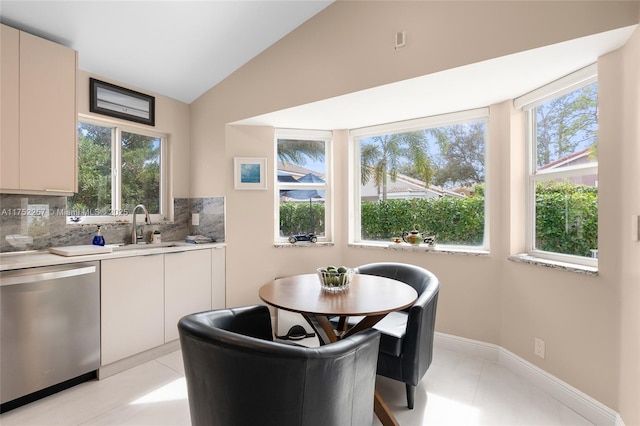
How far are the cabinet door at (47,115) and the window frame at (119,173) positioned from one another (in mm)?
489

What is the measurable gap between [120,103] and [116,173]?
678 mm

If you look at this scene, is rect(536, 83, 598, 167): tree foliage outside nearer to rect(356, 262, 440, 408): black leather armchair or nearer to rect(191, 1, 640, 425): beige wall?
rect(191, 1, 640, 425): beige wall

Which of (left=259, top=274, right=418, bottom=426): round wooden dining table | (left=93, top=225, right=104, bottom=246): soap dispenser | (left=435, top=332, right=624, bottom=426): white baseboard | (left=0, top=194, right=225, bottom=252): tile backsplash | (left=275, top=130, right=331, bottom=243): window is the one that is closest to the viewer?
(left=259, top=274, right=418, bottom=426): round wooden dining table

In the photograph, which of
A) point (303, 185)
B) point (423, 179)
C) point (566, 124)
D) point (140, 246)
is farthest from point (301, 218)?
point (566, 124)

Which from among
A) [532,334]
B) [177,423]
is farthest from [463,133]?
[177,423]

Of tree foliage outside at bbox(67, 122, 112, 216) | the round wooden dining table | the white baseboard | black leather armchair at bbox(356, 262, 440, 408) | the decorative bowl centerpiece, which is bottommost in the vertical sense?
the white baseboard

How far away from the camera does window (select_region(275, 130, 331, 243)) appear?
3631 millimetres

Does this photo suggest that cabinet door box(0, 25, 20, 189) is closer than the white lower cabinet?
Yes

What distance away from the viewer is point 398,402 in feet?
6.98

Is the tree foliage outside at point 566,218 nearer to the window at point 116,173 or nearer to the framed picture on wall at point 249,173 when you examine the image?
the framed picture on wall at point 249,173

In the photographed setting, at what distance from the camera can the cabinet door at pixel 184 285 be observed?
2.84 meters

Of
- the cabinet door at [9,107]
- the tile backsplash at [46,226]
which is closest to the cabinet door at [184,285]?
the tile backsplash at [46,226]

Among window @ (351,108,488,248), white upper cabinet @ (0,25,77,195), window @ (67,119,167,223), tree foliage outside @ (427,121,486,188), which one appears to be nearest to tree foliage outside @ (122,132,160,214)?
window @ (67,119,167,223)

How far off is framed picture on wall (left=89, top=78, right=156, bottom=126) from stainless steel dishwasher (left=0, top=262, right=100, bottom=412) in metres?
1.50
